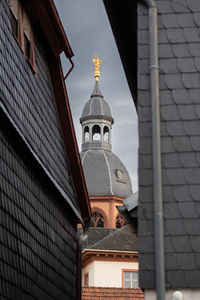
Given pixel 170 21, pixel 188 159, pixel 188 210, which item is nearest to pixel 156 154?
pixel 188 159

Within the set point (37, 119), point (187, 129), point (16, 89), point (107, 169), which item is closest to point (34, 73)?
point (37, 119)

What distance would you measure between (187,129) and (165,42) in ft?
2.90

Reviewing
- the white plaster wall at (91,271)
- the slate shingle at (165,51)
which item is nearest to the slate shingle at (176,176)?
the slate shingle at (165,51)

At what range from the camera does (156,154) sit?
5.95 m

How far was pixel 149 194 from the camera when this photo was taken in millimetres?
5910

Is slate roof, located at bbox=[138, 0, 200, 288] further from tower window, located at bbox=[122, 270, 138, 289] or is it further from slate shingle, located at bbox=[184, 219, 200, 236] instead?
tower window, located at bbox=[122, 270, 138, 289]

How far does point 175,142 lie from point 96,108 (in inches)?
2762

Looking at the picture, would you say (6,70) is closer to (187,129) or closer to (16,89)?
(16,89)

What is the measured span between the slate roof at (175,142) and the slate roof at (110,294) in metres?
18.1

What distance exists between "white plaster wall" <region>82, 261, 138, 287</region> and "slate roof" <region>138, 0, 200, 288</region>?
38.1 meters

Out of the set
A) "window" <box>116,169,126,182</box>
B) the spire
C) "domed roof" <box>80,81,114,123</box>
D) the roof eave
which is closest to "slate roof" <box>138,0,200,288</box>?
the roof eave

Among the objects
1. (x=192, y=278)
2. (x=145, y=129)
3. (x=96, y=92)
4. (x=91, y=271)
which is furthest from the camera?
(x=96, y=92)

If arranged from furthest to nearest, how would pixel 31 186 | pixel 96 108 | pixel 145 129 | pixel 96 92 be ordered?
pixel 96 92 → pixel 96 108 → pixel 31 186 → pixel 145 129

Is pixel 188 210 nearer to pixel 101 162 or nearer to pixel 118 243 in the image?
pixel 118 243
